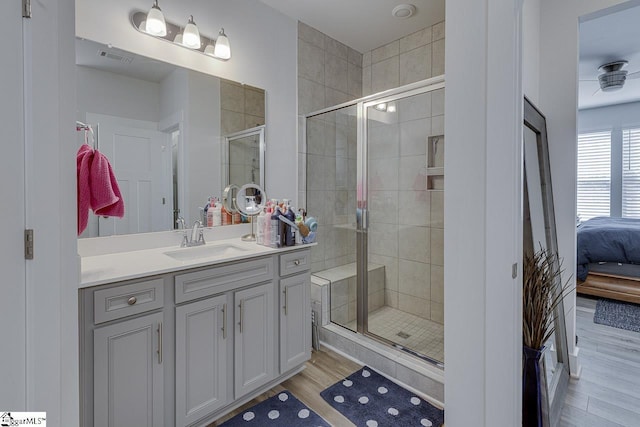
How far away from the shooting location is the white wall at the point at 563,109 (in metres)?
1.99

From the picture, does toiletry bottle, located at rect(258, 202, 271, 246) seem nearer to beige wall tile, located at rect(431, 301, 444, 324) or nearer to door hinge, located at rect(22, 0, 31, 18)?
door hinge, located at rect(22, 0, 31, 18)

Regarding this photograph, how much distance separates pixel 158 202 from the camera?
1.87 meters

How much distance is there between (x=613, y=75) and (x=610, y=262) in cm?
230

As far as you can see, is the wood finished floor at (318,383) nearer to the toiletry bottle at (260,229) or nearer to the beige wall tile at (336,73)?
the toiletry bottle at (260,229)

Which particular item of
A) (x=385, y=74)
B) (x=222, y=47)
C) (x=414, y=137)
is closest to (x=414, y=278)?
(x=414, y=137)

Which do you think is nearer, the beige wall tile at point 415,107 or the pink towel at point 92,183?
the pink towel at point 92,183

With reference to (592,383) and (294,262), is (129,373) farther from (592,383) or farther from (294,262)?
(592,383)

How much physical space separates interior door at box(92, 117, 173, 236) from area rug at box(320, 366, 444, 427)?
150cm

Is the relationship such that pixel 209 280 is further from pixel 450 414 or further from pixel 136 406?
pixel 450 414

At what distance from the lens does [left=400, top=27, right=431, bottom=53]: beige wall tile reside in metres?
2.67

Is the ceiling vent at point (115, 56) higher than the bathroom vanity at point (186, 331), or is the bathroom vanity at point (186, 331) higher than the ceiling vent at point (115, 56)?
the ceiling vent at point (115, 56)

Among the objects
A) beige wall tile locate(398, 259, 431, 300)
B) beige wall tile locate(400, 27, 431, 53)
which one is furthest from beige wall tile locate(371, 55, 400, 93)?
beige wall tile locate(398, 259, 431, 300)

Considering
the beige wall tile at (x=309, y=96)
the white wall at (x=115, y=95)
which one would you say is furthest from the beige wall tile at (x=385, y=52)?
the white wall at (x=115, y=95)

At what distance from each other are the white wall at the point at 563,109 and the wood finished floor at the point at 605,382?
0.17 meters
